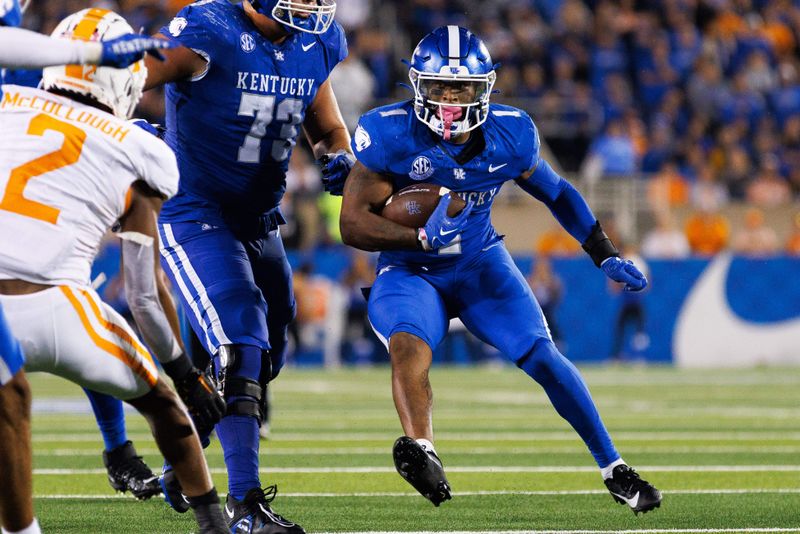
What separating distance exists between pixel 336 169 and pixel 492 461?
6.48 feet

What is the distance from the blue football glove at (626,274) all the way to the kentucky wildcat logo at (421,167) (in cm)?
74

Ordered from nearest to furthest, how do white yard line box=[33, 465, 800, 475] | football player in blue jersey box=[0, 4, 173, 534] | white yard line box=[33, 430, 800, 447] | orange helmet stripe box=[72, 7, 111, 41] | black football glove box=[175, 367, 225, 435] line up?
football player in blue jersey box=[0, 4, 173, 534]
black football glove box=[175, 367, 225, 435]
orange helmet stripe box=[72, 7, 111, 41]
white yard line box=[33, 465, 800, 475]
white yard line box=[33, 430, 800, 447]

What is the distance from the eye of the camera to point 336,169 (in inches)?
201

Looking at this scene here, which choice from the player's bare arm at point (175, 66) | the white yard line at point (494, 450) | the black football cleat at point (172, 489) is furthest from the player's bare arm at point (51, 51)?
the white yard line at point (494, 450)

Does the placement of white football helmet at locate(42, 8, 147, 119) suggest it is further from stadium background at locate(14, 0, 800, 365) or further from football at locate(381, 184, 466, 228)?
stadium background at locate(14, 0, 800, 365)

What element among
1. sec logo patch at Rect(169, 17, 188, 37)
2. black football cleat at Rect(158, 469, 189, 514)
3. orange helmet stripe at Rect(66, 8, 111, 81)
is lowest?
black football cleat at Rect(158, 469, 189, 514)

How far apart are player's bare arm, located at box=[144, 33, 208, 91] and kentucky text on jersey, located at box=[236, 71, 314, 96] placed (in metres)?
0.14

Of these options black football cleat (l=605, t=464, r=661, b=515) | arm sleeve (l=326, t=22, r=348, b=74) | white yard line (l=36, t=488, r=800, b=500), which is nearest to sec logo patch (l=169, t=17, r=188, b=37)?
arm sleeve (l=326, t=22, r=348, b=74)

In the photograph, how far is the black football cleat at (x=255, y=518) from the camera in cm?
419

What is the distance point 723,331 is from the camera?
46.6 feet

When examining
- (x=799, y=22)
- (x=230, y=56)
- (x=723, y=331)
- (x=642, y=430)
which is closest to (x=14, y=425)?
(x=230, y=56)

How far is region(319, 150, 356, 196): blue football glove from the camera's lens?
5.10 metres

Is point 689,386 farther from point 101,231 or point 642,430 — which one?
point 101,231

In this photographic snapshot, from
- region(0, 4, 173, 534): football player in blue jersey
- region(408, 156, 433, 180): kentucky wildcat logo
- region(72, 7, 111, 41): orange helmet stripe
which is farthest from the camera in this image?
region(408, 156, 433, 180): kentucky wildcat logo
